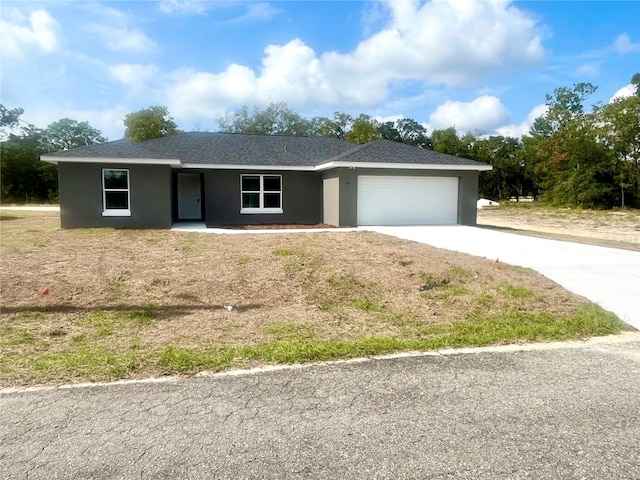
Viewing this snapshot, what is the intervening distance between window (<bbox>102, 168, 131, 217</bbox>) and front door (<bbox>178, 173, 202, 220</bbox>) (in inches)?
167

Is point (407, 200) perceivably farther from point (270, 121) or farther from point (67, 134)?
point (67, 134)

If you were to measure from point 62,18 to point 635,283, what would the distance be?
13535mm

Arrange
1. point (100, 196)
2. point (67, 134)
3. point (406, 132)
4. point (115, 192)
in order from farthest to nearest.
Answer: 1. point (406, 132)
2. point (67, 134)
3. point (115, 192)
4. point (100, 196)

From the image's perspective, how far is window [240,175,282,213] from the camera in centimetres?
1931

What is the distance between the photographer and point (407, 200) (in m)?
18.5

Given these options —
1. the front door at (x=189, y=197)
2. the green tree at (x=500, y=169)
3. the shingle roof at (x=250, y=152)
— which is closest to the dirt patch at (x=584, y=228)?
the shingle roof at (x=250, y=152)

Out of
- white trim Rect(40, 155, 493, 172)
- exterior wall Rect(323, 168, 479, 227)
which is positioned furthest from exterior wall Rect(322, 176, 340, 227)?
white trim Rect(40, 155, 493, 172)

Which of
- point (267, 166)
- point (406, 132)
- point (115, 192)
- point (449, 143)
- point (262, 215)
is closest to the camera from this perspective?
point (115, 192)

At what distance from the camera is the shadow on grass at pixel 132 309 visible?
6199mm

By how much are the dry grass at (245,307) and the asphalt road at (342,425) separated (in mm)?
561

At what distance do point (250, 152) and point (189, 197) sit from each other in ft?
12.1

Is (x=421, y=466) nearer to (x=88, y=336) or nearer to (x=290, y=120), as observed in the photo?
(x=88, y=336)

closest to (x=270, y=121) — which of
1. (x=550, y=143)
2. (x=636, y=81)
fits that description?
(x=550, y=143)

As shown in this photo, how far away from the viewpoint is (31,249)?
1127 centimetres
